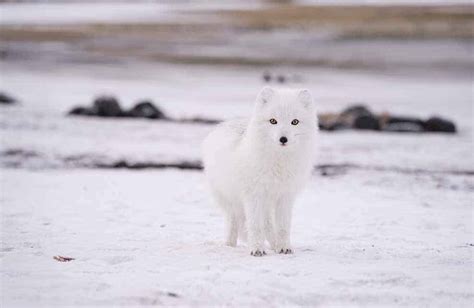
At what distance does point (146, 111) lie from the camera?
Result: 21.0 meters

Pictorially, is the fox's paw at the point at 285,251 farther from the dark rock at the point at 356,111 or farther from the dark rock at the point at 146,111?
the dark rock at the point at 146,111

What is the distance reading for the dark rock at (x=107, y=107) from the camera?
69.5 ft

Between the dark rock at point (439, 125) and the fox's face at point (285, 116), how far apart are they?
12663 mm

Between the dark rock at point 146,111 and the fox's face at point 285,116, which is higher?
the fox's face at point 285,116

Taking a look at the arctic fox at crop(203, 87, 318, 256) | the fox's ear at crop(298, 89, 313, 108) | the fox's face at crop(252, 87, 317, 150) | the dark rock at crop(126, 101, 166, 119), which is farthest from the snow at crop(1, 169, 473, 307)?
the dark rock at crop(126, 101, 166, 119)

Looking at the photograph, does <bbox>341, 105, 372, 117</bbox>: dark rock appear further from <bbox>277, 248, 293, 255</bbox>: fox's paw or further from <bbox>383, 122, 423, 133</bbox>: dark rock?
<bbox>277, 248, 293, 255</bbox>: fox's paw

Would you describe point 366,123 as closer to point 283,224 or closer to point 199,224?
point 199,224

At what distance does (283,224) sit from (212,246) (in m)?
0.92

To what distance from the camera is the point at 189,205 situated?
34.3 ft

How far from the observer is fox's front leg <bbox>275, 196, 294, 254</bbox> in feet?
22.6

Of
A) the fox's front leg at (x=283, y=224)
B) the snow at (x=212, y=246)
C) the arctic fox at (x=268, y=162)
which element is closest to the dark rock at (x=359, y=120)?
the snow at (x=212, y=246)

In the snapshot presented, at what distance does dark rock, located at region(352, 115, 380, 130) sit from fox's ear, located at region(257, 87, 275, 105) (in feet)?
42.5

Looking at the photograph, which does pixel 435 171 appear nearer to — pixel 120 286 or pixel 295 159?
pixel 295 159

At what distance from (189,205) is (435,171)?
5.75 m
